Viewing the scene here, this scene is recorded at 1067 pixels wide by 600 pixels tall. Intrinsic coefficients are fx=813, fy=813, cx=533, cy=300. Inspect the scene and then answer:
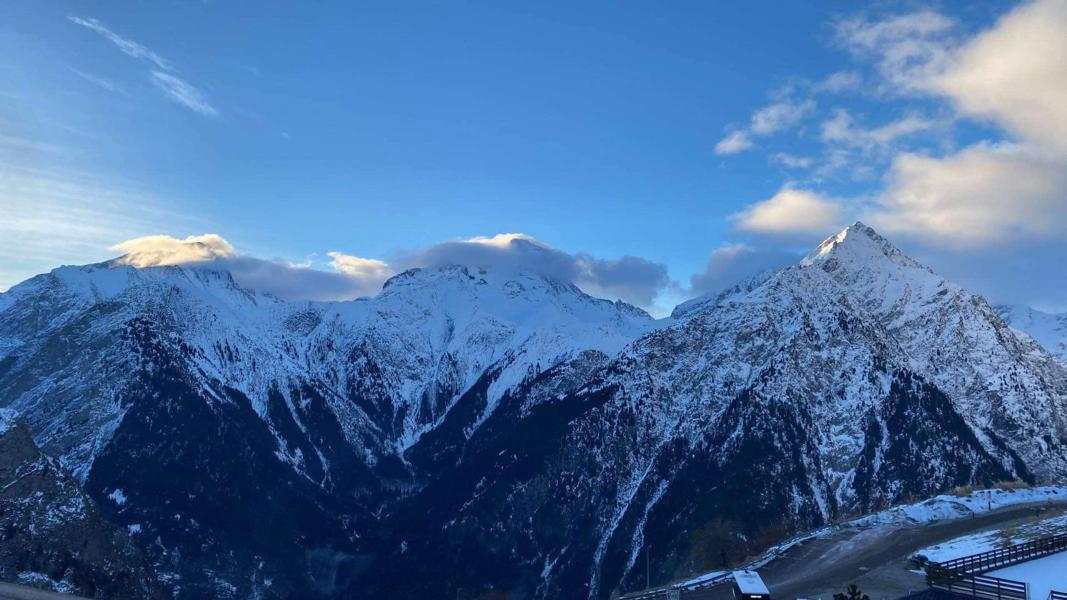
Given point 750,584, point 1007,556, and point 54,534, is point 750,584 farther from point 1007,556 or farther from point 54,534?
point 54,534

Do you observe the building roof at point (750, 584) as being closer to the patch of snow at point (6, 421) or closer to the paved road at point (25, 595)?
the paved road at point (25, 595)

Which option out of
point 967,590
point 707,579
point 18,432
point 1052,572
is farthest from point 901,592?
point 18,432

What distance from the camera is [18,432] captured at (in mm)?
185500

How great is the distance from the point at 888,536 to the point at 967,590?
3199 centimetres

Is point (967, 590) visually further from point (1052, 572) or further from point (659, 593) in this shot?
point (659, 593)

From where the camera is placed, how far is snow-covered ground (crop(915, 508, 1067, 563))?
83.0 m

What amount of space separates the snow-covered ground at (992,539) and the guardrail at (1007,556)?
403 centimetres

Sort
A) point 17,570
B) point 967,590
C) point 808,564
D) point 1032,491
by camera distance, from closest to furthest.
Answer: point 967,590
point 808,564
point 1032,491
point 17,570

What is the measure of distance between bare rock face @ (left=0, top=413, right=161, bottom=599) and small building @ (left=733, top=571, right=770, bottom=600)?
142 metres

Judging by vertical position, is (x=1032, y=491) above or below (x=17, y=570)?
above

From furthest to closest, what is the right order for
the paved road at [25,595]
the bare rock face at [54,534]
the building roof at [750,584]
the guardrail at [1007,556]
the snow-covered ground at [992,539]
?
the bare rock face at [54,534] < the snow-covered ground at [992,539] < the paved road at [25,595] < the guardrail at [1007,556] < the building roof at [750,584]

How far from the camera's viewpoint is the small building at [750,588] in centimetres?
6450

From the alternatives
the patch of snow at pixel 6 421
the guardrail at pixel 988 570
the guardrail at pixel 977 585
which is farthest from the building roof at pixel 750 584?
the patch of snow at pixel 6 421

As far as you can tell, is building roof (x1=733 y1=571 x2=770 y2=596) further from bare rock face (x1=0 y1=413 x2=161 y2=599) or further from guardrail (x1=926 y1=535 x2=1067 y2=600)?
bare rock face (x1=0 y1=413 x2=161 y2=599)
